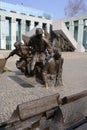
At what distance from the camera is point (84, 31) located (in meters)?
26.7

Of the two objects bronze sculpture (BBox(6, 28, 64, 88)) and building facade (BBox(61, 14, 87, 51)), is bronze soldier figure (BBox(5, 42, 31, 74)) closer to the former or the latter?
bronze sculpture (BBox(6, 28, 64, 88))

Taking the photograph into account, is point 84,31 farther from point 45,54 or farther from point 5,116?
point 5,116

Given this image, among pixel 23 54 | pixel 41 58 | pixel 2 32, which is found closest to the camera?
pixel 41 58

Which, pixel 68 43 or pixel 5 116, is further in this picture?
pixel 68 43

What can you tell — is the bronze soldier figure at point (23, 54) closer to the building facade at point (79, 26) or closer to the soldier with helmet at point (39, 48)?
the soldier with helmet at point (39, 48)

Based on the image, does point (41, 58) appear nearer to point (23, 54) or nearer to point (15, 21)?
point (23, 54)

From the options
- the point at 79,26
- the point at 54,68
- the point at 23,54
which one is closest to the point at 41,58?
the point at 54,68

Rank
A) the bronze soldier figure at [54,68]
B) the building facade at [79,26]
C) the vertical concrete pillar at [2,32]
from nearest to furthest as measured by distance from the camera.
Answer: the bronze soldier figure at [54,68] < the building facade at [79,26] < the vertical concrete pillar at [2,32]

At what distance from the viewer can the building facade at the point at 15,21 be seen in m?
Result: 31.3

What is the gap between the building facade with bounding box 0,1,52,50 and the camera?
103 feet

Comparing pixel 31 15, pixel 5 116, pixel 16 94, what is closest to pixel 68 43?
pixel 16 94

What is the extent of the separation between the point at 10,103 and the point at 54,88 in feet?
5.25

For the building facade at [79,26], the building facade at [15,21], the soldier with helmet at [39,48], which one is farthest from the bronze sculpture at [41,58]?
the building facade at [15,21]

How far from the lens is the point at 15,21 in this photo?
3250 centimetres
